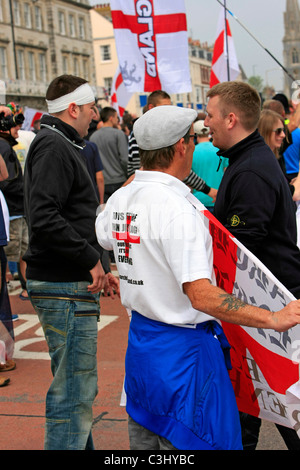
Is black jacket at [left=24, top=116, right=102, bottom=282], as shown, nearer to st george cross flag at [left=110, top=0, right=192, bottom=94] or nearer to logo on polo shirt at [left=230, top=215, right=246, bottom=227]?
logo on polo shirt at [left=230, top=215, right=246, bottom=227]

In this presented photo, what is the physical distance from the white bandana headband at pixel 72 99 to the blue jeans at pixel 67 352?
35.8 inches

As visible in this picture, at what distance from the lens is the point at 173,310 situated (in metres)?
2.34

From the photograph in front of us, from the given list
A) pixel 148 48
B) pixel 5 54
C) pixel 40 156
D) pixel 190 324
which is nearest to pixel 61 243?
pixel 40 156

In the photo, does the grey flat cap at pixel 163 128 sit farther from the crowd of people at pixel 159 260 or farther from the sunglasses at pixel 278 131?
the sunglasses at pixel 278 131

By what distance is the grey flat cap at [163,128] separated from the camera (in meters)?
2.40

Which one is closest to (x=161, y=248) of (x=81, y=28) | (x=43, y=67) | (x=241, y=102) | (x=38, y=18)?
(x=241, y=102)

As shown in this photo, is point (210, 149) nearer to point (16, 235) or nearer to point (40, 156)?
point (16, 235)

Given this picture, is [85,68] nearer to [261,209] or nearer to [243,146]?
[243,146]

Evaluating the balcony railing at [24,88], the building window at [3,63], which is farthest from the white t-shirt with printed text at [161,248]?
the building window at [3,63]

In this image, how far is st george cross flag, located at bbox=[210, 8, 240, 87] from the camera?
10.4m

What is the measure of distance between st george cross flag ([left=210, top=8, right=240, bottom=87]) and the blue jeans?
7.57 m

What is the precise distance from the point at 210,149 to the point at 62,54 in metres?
53.4

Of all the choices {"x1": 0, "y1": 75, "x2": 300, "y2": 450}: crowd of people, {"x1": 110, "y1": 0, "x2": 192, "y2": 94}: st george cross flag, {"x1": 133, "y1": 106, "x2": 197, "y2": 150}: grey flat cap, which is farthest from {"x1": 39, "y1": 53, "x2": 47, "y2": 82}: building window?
{"x1": 133, "y1": 106, "x2": 197, "y2": 150}: grey flat cap

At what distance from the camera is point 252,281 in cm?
238
